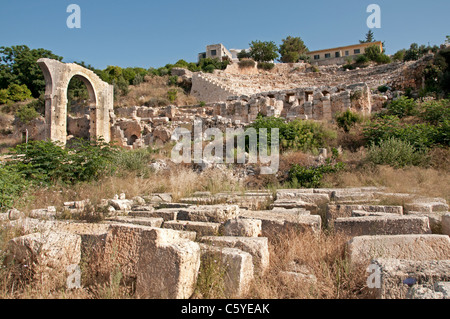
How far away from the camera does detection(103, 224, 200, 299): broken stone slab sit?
8.19 feet

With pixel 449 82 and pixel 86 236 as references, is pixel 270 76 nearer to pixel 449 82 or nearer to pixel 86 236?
pixel 449 82

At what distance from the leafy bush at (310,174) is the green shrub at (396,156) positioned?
930 millimetres

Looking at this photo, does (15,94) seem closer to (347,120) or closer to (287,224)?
(347,120)

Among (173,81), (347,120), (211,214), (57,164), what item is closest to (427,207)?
(211,214)

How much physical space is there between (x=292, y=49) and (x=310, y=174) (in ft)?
155

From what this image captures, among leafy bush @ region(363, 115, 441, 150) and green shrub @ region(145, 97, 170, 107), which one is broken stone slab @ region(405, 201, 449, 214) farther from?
green shrub @ region(145, 97, 170, 107)

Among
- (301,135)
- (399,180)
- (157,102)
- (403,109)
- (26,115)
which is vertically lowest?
(399,180)

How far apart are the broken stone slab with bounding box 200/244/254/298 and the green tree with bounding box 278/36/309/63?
1911 inches

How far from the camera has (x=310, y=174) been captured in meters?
8.37

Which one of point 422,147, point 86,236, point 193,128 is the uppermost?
point 193,128

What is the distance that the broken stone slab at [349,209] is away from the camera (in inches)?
171

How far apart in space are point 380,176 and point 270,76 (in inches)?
1325
